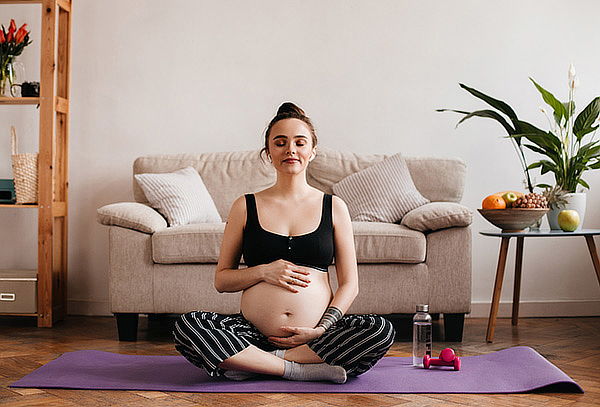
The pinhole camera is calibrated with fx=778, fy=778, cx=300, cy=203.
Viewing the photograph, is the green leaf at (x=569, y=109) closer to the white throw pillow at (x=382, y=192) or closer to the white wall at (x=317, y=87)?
the white wall at (x=317, y=87)

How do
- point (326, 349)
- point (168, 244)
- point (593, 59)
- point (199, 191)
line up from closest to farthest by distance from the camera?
1. point (326, 349)
2. point (168, 244)
3. point (199, 191)
4. point (593, 59)

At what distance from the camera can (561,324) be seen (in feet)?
12.9

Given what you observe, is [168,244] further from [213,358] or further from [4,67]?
[4,67]

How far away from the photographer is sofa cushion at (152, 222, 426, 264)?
332cm

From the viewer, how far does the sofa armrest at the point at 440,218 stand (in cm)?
330

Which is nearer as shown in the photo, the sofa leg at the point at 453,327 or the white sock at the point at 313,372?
the white sock at the point at 313,372

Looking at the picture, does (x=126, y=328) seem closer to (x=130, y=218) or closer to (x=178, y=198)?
(x=130, y=218)

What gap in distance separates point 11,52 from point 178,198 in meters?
1.18

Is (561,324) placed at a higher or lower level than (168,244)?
lower

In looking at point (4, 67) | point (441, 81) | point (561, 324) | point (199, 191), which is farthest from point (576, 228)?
point (4, 67)

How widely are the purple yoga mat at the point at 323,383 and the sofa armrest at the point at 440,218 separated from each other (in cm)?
64

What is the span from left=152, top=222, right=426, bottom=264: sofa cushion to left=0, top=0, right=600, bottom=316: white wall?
1.05 meters

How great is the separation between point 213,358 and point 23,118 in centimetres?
258

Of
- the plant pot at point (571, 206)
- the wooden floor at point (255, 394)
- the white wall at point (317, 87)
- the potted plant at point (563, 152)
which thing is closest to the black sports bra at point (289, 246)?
the wooden floor at point (255, 394)
